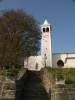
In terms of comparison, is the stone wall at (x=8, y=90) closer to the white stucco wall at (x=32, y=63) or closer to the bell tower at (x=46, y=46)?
the bell tower at (x=46, y=46)

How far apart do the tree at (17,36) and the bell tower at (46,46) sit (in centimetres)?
1730

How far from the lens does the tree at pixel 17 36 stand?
75.6 feet

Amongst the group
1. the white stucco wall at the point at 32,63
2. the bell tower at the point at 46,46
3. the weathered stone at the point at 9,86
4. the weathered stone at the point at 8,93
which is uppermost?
the bell tower at the point at 46,46

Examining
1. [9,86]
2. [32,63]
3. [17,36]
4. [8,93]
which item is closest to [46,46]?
[32,63]

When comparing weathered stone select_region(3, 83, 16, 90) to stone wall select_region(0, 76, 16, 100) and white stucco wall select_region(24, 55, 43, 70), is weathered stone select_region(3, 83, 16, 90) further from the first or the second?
white stucco wall select_region(24, 55, 43, 70)

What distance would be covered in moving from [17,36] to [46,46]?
22.5 metres

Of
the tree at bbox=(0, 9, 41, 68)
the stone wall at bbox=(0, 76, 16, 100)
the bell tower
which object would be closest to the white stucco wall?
the bell tower

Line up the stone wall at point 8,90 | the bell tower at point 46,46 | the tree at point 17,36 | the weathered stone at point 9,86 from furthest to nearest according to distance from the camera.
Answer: the bell tower at point 46,46 → the tree at point 17,36 → the weathered stone at point 9,86 → the stone wall at point 8,90

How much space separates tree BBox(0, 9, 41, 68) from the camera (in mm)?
23047

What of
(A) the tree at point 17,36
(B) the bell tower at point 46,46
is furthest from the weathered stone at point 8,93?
(B) the bell tower at point 46,46

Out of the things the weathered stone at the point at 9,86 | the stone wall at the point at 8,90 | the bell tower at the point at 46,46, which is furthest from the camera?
the bell tower at the point at 46,46

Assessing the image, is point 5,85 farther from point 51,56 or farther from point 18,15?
point 51,56

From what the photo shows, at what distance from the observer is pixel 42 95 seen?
38.2ft

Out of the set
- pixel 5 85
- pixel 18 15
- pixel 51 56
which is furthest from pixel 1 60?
pixel 51 56
